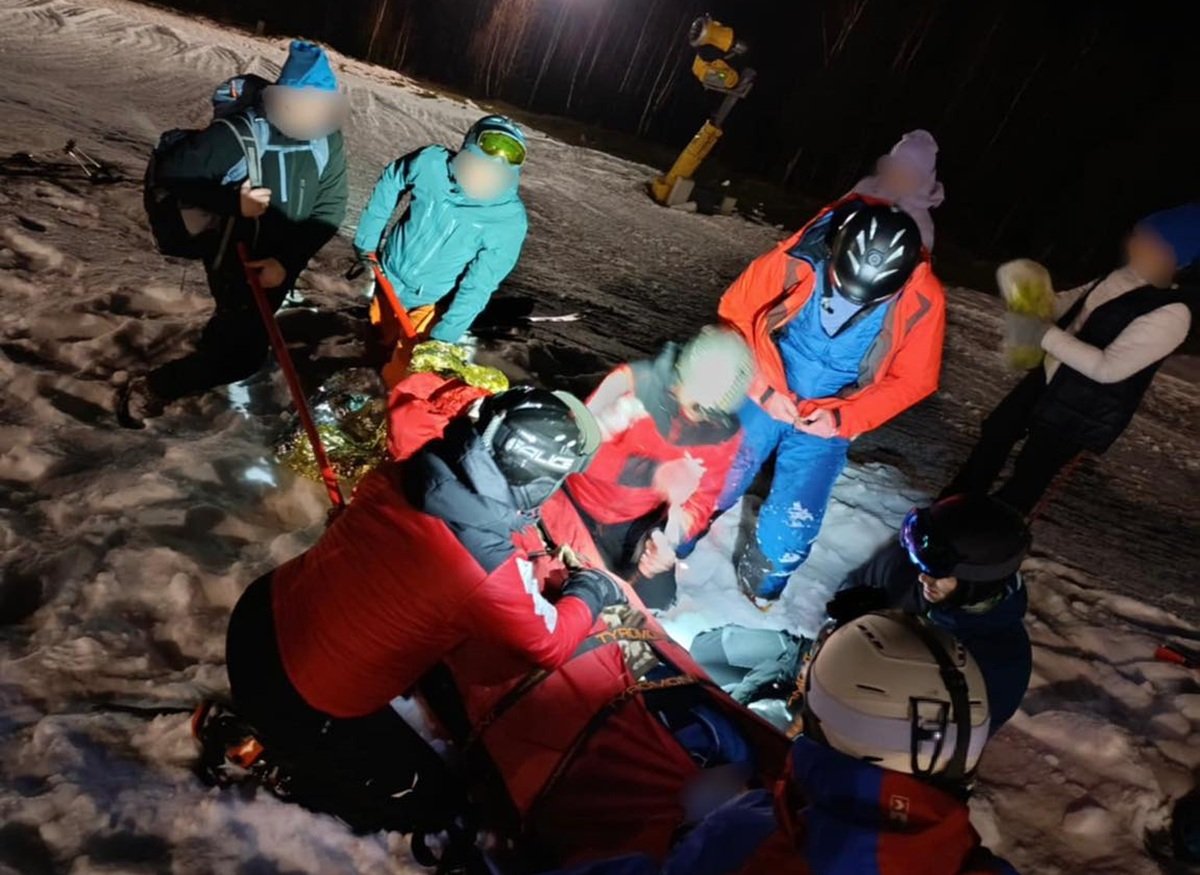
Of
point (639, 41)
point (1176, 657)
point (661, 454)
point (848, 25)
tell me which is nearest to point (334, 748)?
point (661, 454)

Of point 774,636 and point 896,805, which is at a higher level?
point 896,805

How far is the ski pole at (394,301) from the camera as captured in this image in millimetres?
3760

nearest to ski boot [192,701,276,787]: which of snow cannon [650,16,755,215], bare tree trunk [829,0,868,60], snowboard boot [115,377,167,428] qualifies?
snowboard boot [115,377,167,428]

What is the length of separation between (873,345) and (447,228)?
210 cm

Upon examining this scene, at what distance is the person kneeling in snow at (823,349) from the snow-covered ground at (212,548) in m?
0.54

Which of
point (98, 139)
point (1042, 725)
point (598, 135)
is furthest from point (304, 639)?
point (598, 135)

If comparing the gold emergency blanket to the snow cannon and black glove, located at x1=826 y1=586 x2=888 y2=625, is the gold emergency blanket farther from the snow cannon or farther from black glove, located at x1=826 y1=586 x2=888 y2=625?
the snow cannon

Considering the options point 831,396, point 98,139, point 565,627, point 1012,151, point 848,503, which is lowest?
point 98,139

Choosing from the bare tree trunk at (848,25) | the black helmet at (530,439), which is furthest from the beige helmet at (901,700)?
the bare tree trunk at (848,25)

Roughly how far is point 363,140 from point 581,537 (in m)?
7.39

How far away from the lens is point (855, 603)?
2.61 meters

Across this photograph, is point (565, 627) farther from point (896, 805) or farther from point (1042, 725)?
point (1042, 725)

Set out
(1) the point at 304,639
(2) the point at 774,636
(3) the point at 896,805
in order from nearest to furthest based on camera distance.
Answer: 1. (3) the point at 896,805
2. (1) the point at 304,639
3. (2) the point at 774,636

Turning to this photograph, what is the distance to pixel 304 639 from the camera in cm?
198
